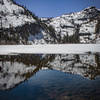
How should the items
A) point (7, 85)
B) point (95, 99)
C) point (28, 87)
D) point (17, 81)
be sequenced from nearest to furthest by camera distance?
point (95, 99) < point (28, 87) < point (7, 85) < point (17, 81)

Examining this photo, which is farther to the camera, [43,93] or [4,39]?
[4,39]

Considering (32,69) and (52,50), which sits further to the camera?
(52,50)

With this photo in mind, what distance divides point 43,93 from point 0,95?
3.13m

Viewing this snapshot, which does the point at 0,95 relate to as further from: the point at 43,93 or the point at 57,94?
the point at 57,94

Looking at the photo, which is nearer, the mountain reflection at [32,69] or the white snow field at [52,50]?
the mountain reflection at [32,69]

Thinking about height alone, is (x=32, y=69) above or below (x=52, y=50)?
below

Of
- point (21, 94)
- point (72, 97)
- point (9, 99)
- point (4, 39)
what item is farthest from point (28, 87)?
point (4, 39)

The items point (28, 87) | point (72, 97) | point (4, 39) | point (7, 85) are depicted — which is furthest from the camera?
point (4, 39)

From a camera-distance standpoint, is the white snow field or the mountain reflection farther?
the white snow field

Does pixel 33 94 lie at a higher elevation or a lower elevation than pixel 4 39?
lower

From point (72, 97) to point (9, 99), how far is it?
4.15 meters

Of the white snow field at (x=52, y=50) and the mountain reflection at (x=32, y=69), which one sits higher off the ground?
the white snow field at (x=52, y=50)

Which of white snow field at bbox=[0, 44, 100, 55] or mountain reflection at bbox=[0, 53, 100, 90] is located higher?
white snow field at bbox=[0, 44, 100, 55]

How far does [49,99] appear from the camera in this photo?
10.6 m
